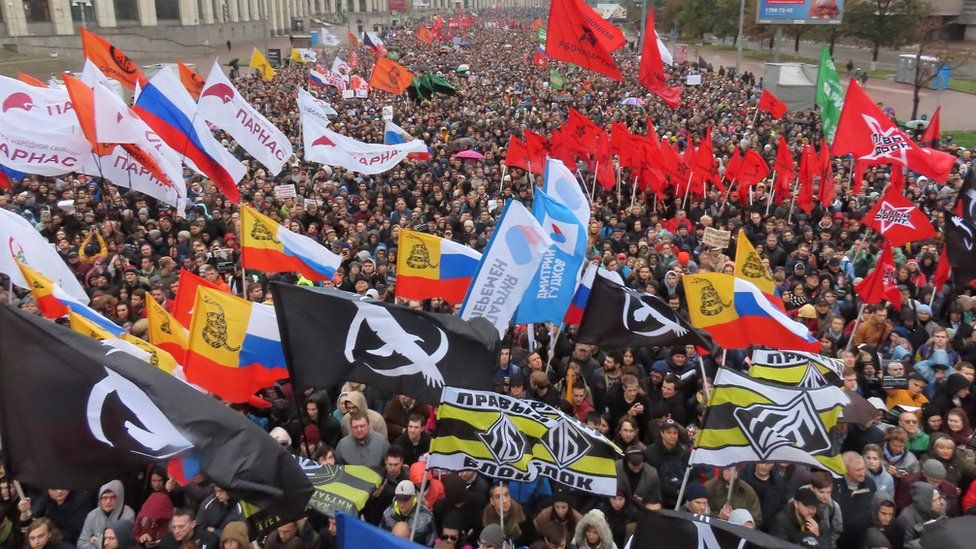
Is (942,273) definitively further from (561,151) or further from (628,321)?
(561,151)

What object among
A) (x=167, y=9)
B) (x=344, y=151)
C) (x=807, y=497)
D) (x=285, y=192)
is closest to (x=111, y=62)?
(x=285, y=192)

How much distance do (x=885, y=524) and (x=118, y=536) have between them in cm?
524

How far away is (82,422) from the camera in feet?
13.6

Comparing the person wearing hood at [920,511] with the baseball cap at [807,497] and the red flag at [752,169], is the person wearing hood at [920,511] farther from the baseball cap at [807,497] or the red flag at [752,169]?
the red flag at [752,169]

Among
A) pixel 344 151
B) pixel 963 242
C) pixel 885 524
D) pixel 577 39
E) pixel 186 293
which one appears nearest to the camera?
pixel 885 524

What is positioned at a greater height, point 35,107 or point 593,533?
point 35,107

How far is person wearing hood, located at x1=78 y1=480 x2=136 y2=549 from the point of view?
541 centimetres

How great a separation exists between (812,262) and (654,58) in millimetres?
8048

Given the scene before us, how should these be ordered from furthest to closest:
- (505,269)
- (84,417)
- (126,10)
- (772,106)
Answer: (126,10), (772,106), (505,269), (84,417)

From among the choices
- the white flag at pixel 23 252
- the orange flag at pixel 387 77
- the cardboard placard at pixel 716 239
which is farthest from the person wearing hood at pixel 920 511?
the orange flag at pixel 387 77

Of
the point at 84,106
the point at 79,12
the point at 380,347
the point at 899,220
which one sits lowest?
the point at 899,220

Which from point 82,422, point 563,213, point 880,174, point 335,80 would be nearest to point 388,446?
point 82,422

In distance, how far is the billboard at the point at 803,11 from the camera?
41.2 meters

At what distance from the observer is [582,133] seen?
16.4 m
